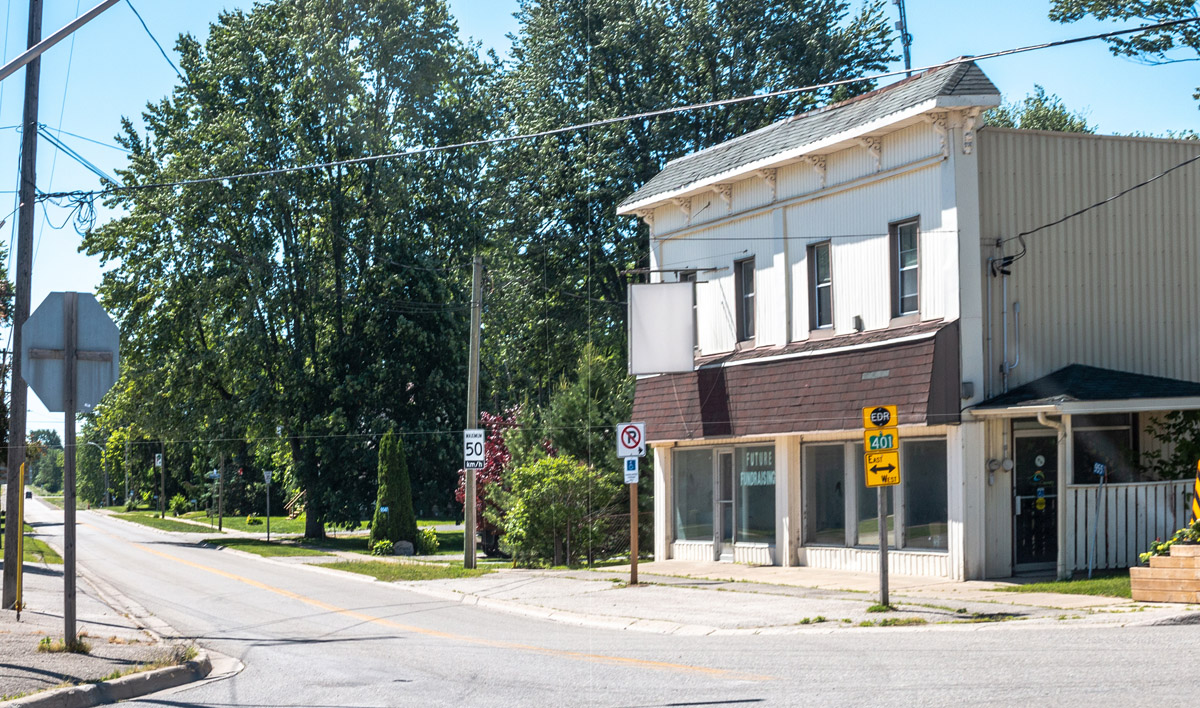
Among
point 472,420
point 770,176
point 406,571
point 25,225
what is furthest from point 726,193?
point 25,225

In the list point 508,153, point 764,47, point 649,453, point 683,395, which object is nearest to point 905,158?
point 683,395

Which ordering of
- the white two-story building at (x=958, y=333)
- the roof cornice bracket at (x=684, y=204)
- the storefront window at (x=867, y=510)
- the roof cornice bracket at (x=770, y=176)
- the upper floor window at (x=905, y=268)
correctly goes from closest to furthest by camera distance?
the white two-story building at (x=958, y=333) < the upper floor window at (x=905, y=268) < the storefront window at (x=867, y=510) < the roof cornice bracket at (x=770, y=176) < the roof cornice bracket at (x=684, y=204)

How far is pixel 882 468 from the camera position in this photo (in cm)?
1570

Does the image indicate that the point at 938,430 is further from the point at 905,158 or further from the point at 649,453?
the point at 649,453

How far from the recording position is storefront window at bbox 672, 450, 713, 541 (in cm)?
2606

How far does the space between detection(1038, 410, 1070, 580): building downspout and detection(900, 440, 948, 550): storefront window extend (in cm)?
198

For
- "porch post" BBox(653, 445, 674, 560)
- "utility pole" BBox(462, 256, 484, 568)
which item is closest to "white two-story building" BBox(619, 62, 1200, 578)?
"porch post" BBox(653, 445, 674, 560)

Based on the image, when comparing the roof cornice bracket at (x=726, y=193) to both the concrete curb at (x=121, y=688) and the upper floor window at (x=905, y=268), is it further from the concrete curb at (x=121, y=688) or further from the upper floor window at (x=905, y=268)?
the concrete curb at (x=121, y=688)

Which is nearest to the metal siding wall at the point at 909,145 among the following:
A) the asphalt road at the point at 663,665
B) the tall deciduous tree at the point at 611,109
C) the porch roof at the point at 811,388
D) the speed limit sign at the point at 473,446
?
the porch roof at the point at 811,388

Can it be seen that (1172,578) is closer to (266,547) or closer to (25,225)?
(25,225)

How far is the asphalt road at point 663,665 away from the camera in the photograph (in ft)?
30.8

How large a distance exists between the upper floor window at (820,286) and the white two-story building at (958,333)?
1.5 inches

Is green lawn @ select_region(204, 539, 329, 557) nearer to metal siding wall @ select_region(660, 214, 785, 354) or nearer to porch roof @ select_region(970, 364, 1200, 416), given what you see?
metal siding wall @ select_region(660, 214, 785, 354)

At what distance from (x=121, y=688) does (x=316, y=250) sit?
35569 millimetres
